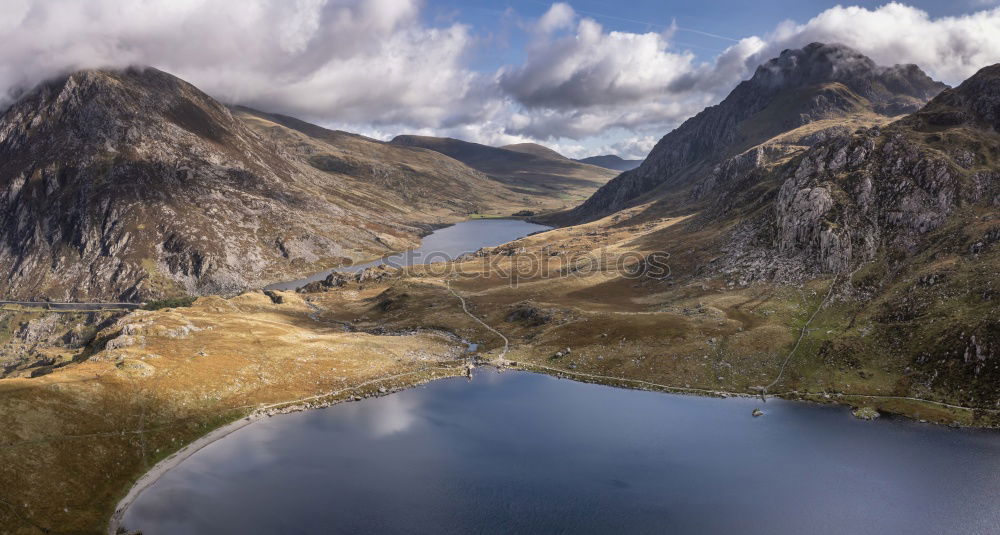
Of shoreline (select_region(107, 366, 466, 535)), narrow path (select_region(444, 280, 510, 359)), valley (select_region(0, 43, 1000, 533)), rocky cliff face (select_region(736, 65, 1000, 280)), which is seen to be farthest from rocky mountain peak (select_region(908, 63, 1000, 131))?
shoreline (select_region(107, 366, 466, 535))

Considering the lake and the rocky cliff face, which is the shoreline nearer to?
the lake

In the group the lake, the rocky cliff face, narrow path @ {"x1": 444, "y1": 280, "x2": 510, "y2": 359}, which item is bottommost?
the lake

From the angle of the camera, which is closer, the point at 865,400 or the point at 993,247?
the point at 865,400

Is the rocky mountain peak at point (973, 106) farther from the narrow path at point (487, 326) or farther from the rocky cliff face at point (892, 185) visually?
the narrow path at point (487, 326)

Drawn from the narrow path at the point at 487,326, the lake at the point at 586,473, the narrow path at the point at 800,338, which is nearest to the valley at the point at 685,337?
the narrow path at the point at 800,338

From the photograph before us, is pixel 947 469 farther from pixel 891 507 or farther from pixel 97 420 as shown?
pixel 97 420

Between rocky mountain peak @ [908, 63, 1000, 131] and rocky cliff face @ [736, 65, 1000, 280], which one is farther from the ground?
rocky mountain peak @ [908, 63, 1000, 131]

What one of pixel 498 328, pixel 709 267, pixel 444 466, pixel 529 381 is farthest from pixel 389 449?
pixel 709 267

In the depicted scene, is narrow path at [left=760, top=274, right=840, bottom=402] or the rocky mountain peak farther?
the rocky mountain peak

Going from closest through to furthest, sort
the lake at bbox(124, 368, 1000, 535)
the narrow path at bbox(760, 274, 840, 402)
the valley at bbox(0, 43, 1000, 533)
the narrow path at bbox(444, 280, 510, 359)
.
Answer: the lake at bbox(124, 368, 1000, 535) → the valley at bbox(0, 43, 1000, 533) → the narrow path at bbox(760, 274, 840, 402) → the narrow path at bbox(444, 280, 510, 359)
